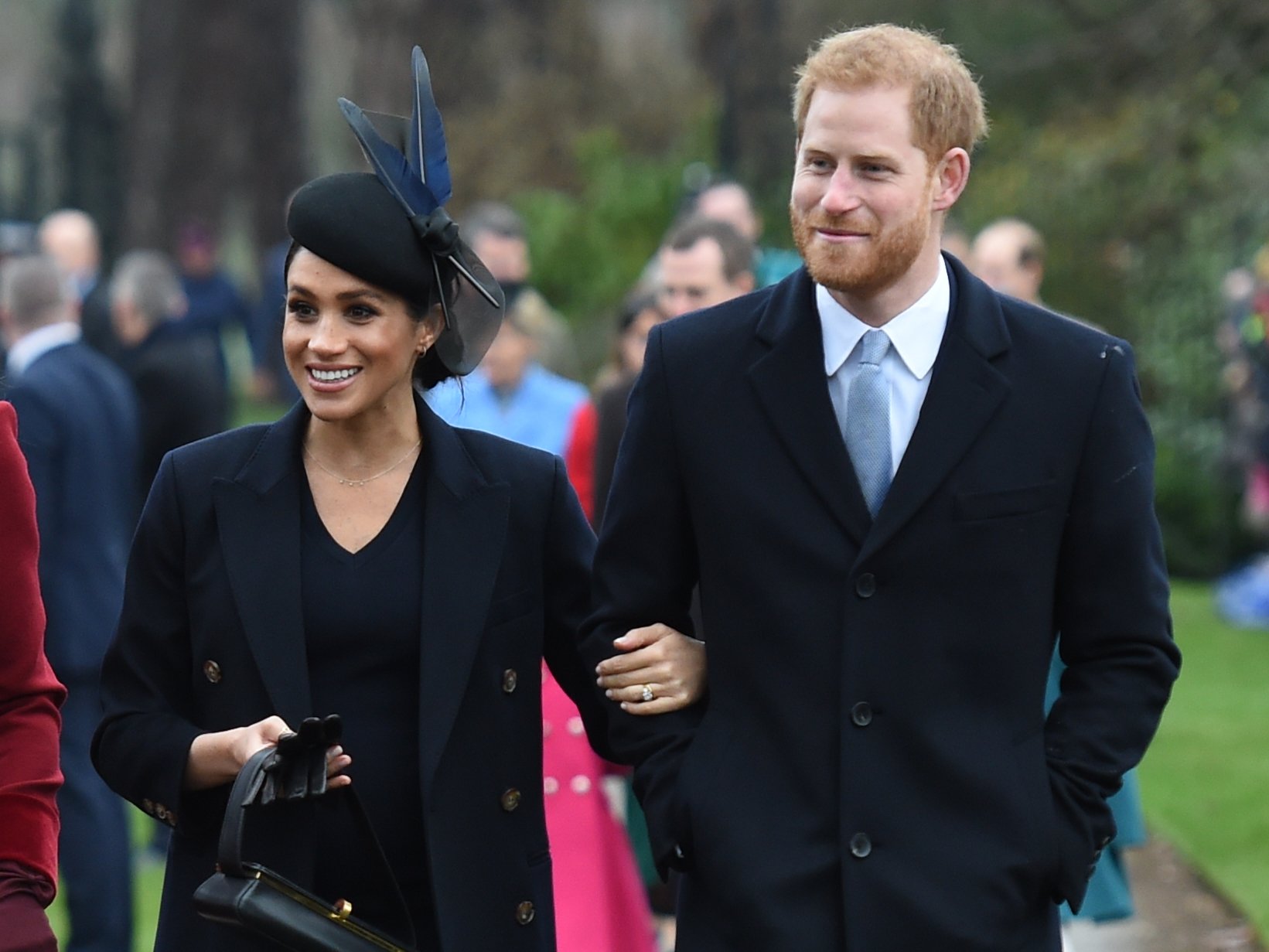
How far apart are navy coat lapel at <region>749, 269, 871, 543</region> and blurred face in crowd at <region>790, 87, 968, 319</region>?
15 centimetres

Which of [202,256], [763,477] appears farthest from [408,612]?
[202,256]

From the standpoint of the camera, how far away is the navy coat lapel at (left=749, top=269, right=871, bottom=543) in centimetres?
354

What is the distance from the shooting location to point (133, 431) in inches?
298

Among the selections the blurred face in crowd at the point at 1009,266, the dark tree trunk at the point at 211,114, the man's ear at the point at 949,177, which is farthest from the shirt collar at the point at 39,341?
the dark tree trunk at the point at 211,114

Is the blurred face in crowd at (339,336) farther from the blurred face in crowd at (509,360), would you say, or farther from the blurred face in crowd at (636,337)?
the blurred face in crowd at (509,360)

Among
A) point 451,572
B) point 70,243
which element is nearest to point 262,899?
point 451,572

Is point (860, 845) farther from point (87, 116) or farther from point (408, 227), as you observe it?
point (87, 116)

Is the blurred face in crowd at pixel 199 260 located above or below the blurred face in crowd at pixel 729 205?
below

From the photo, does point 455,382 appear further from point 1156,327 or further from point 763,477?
point 1156,327

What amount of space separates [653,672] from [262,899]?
0.71m

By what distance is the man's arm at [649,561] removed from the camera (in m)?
3.66

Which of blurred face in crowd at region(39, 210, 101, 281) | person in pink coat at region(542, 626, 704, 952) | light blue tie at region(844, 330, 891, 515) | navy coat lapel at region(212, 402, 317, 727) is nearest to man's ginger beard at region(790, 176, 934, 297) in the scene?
light blue tie at region(844, 330, 891, 515)

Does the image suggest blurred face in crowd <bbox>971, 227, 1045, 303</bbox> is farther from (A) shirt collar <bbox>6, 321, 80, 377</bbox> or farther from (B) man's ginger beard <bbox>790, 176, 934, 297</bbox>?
(B) man's ginger beard <bbox>790, 176, 934, 297</bbox>

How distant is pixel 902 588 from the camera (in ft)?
11.5
